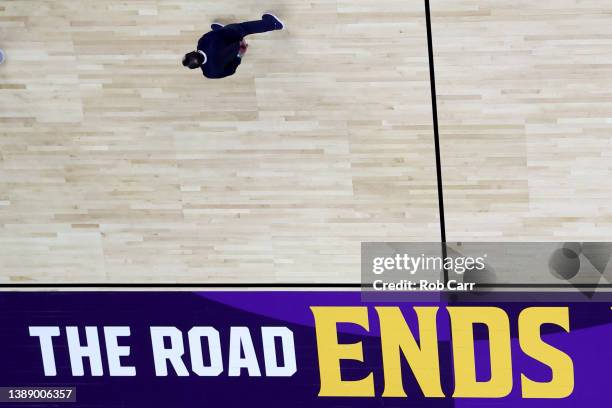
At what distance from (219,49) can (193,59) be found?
189mm

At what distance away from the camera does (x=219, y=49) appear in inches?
197

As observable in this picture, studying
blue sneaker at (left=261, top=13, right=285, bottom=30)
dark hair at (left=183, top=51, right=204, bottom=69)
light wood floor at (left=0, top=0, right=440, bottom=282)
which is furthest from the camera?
light wood floor at (left=0, top=0, right=440, bottom=282)

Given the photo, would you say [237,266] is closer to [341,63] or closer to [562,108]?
[341,63]

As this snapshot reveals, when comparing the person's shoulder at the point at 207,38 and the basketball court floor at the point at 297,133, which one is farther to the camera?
the basketball court floor at the point at 297,133

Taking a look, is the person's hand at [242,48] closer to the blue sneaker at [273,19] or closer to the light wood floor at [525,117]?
the blue sneaker at [273,19]

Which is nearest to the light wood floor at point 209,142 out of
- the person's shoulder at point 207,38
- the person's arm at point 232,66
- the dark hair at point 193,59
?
the person's arm at point 232,66

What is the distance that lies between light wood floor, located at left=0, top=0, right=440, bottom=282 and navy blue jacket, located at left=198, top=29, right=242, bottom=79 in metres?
0.22

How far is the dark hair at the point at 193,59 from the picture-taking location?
191 inches

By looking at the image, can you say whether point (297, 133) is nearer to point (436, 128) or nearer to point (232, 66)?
point (232, 66)

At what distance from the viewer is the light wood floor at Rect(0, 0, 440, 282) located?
5.23m

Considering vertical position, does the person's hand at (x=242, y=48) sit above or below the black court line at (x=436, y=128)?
above

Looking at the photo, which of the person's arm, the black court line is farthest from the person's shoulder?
the black court line

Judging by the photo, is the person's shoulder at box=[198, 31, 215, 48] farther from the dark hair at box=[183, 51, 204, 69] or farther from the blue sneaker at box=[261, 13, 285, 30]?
the blue sneaker at box=[261, 13, 285, 30]

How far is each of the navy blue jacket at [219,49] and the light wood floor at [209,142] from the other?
217mm
